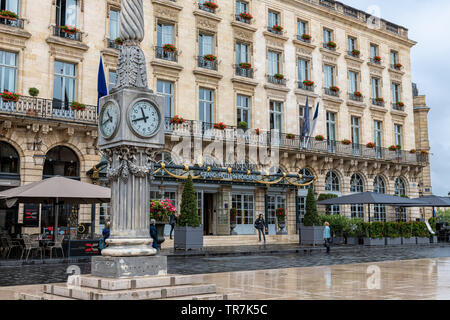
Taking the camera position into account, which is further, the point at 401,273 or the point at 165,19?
the point at 165,19

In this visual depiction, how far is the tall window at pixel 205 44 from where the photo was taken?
1106 inches

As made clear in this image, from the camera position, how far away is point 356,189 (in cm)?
3422

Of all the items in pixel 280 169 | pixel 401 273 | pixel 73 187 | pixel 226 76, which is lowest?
pixel 401 273

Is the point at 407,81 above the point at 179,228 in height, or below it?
above

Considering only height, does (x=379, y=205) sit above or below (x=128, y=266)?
above

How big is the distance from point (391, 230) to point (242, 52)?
13.2m

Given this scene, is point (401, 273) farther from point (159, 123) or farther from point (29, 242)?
point (29, 242)

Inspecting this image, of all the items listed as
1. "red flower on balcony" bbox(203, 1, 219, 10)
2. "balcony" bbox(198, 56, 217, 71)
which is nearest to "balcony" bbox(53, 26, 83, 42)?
"balcony" bbox(198, 56, 217, 71)

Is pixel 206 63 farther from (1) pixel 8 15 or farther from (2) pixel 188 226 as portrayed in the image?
(2) pixel 188 226

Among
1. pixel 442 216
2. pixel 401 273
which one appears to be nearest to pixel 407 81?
pixel 401 273

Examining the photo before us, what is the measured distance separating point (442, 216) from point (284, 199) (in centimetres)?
10812

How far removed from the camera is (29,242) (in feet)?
52.1

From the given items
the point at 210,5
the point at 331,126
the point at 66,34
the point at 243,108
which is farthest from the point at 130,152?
the point at 331,126

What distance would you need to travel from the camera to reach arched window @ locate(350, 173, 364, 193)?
3400 centimetres
